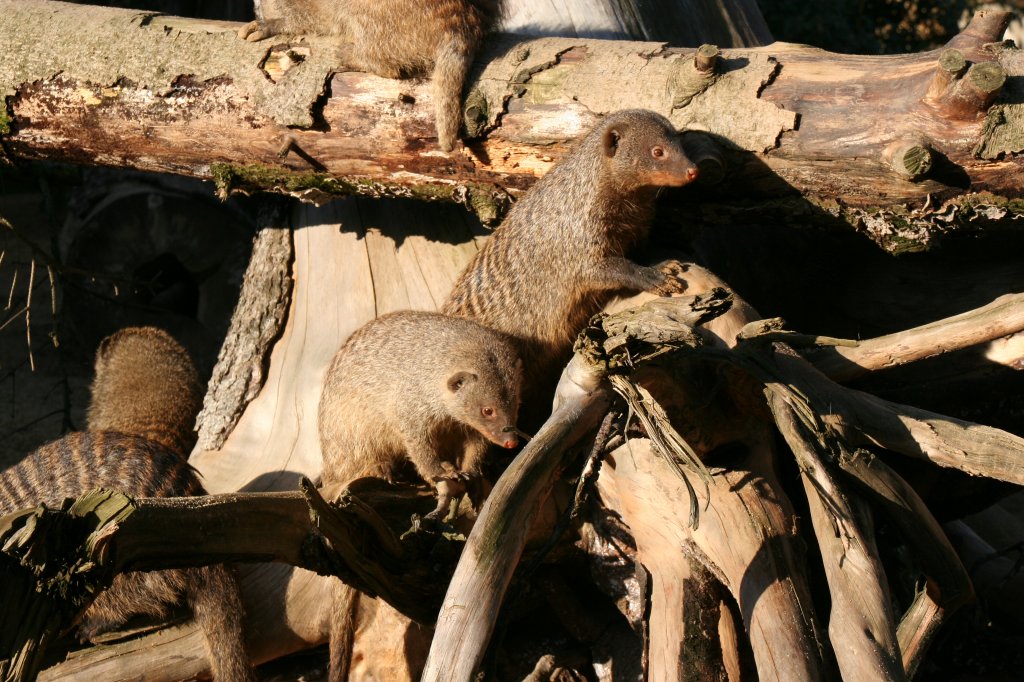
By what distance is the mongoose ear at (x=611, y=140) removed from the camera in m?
4.20

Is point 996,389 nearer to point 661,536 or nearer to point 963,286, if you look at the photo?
point 963,286

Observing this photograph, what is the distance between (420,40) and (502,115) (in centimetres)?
53

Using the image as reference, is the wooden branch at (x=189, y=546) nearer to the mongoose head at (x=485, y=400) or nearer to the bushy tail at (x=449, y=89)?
the mongoose head at (x=485, y=400)

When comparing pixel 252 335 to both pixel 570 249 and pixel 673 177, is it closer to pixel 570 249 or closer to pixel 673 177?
pixel 570 249

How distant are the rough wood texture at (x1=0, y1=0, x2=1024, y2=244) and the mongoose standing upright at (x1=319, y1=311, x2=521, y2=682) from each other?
78 centimetres

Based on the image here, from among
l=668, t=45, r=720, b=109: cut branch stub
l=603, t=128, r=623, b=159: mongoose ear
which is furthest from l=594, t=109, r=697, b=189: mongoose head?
l=668, t=45, r=720, b=109: cut branch stub

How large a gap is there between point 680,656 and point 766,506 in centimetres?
63

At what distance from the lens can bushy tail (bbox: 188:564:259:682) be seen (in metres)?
3.91

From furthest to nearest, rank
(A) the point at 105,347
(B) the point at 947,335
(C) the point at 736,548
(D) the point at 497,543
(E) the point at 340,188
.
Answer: (A) the point at 105,347
(E) the point at 340,188
(B) the point at 947,335
(C) the point at 736,548
(D) the point at 497,543

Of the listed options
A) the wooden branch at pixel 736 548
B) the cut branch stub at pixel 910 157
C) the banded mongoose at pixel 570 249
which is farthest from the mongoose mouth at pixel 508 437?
the cut branch stub at pixel 910 157

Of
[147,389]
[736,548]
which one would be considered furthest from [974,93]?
[147,389]

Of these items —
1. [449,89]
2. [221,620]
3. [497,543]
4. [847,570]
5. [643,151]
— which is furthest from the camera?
[449,89]

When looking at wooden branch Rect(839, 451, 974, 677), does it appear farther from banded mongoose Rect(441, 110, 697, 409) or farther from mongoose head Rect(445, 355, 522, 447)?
mongoose head Rect(445, 355, 522, 447)

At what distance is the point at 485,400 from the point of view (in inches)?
163
